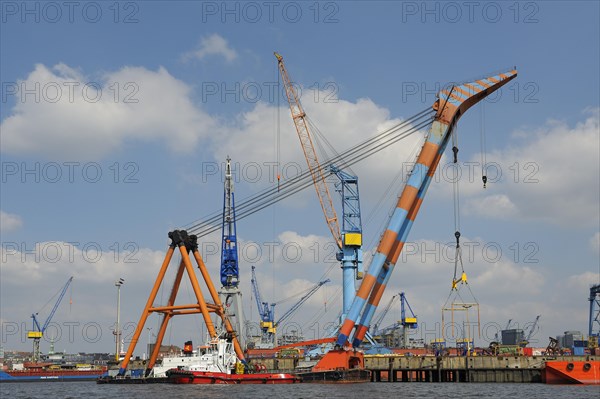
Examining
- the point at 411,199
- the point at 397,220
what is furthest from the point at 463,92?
the point at 397,220

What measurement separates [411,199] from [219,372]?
26149mm

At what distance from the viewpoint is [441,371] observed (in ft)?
280

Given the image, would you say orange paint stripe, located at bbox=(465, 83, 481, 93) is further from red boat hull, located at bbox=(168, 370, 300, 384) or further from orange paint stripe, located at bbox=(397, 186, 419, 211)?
red boat hull, located at bbox=(168, 370, 300, 384)

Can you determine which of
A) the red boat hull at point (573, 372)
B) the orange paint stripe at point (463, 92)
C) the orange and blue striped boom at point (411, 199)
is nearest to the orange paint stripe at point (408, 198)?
the orange and blue striped boom at point (411, 199)

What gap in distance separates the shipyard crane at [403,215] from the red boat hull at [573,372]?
21.0 meters

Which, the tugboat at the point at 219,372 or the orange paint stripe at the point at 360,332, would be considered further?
the orange paint stripe at the point at 360,332

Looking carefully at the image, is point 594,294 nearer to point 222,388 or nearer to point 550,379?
point 550,379

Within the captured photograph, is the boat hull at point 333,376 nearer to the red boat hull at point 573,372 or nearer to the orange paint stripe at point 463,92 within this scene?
the red boat hull at point 573,372

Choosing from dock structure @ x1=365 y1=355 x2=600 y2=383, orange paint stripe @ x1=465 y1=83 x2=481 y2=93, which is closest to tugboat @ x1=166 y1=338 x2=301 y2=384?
dock structure @ x1=365 y1=355 x2=600 y2=383

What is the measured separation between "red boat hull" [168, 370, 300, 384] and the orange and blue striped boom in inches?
286

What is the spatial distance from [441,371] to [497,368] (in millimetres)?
7407

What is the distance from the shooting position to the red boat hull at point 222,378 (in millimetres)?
66188

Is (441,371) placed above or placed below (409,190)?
below

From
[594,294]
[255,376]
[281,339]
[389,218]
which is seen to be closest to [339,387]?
[255,376]
